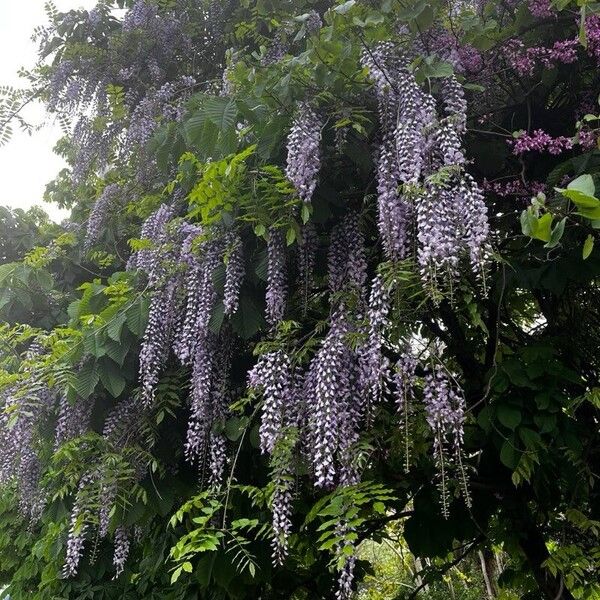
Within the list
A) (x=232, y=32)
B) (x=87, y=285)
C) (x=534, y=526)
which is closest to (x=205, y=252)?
(x=87, y=285)

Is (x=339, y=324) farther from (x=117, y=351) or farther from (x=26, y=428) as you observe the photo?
(x=26, y=428)

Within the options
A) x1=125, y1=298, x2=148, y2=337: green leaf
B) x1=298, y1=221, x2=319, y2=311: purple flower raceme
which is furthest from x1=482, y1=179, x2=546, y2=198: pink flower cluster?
x1=125, y1=298, x2=148, y2=337: green leaf

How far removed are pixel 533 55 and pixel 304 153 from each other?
1.14 m

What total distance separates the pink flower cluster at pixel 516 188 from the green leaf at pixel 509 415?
96 cm

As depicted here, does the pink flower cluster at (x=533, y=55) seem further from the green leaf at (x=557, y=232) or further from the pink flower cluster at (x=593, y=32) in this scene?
the green leaf at (x=557, y=232)

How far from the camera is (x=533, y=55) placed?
102 inches

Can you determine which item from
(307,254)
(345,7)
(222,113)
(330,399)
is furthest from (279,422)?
(345,7)

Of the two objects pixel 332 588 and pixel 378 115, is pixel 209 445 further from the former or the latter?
pixel 378 115

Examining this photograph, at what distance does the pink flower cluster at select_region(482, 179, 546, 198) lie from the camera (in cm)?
264

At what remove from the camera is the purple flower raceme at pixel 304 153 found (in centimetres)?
238

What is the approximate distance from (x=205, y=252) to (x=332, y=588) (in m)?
2.36

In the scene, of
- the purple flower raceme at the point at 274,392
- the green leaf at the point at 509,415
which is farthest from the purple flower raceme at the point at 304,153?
the green leaf at the point at 509,415

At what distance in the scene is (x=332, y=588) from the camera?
373 centimetres

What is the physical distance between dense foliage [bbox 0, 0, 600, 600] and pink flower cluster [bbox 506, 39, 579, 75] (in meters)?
0.01
